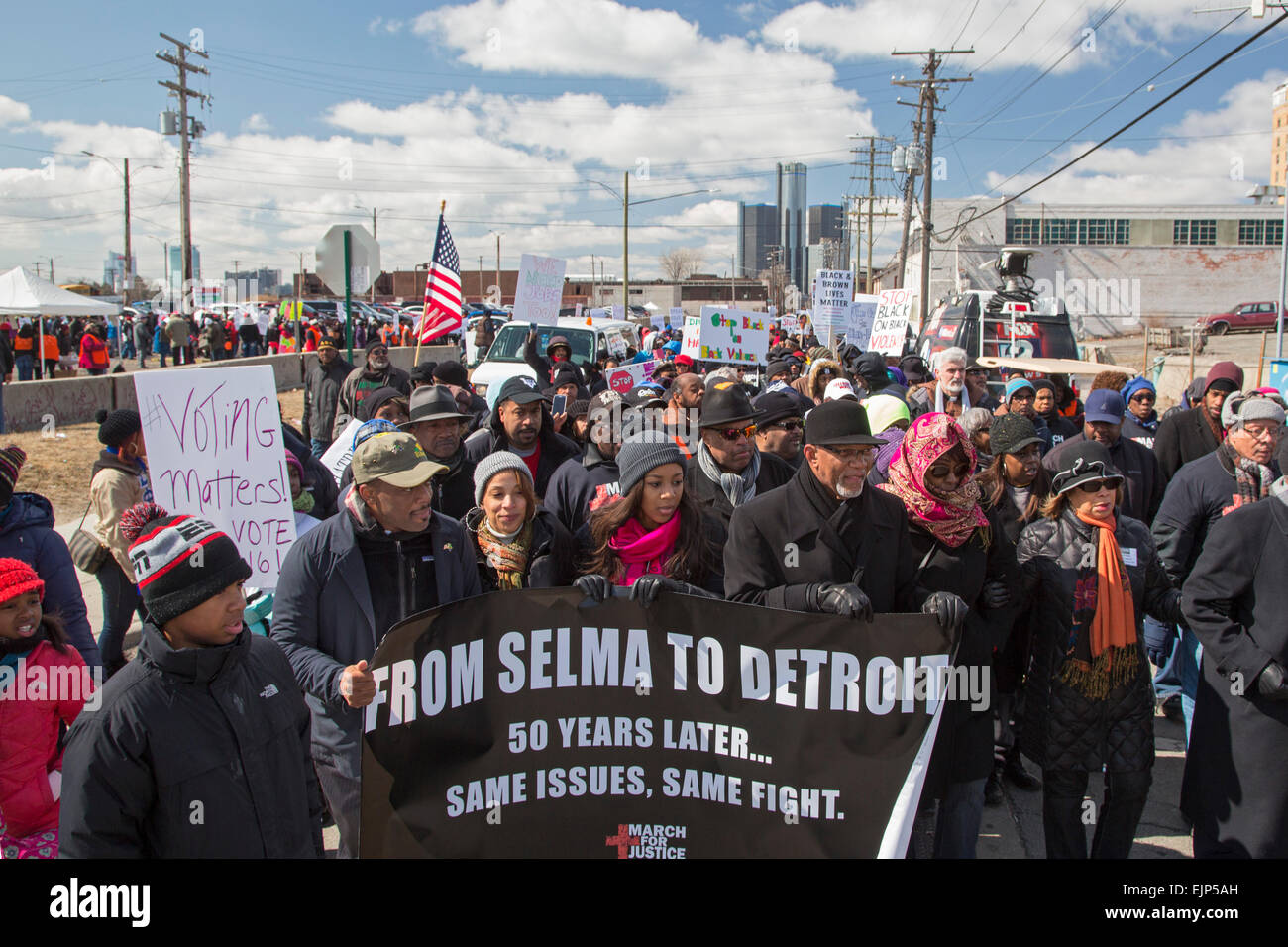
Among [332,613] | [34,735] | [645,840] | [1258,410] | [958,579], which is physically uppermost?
[1258,410]

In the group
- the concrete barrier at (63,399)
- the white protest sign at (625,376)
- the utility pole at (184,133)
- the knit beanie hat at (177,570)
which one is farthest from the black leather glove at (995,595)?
the utility pole at (184,133)

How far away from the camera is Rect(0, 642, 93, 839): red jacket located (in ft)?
9.73

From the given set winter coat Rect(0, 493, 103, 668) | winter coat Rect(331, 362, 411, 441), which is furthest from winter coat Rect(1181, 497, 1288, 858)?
winter coat Rect(331, 362, 411, 441)

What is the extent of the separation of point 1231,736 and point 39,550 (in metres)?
4.68

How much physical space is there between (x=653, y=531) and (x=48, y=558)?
249 centimetres

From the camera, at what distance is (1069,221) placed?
58844 millimetres

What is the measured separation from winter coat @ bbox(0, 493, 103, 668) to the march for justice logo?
7.23ft

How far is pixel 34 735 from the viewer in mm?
3008

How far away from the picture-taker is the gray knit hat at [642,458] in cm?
366

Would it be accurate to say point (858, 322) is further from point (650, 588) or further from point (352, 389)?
point (650, 588)

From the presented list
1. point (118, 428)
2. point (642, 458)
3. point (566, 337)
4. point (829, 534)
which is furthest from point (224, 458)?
→ point (566, 337)
